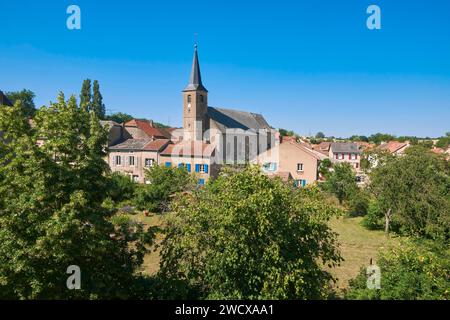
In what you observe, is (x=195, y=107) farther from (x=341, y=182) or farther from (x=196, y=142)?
(x=341, y=182)

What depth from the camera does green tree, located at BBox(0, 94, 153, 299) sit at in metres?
9.04

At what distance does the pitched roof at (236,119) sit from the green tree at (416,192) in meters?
33.5

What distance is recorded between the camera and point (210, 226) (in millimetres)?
10852

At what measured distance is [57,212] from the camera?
918cm

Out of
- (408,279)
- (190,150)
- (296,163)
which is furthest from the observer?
(296,163)

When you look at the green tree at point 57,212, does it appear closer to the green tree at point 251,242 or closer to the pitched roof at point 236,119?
the green tree at point 251,242

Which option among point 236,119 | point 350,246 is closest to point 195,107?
point 236,119

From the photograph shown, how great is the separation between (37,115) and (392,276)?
40.4ft

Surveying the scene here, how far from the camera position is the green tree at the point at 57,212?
9.04m

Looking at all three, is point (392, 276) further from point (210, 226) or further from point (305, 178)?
point (305, 178)

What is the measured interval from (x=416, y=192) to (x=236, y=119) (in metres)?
42.7

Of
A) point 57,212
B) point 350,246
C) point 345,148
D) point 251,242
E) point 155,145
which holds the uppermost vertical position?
point 345,148

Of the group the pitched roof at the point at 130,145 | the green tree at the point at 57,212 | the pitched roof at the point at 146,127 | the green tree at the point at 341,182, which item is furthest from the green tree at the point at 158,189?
the pitched roof at the point at 146,127
